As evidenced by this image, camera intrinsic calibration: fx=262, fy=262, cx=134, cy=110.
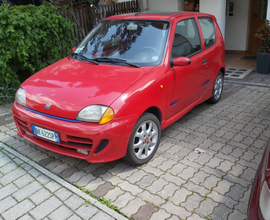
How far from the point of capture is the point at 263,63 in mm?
7105

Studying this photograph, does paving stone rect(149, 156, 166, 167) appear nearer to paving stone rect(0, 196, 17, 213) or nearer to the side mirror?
the side mirror

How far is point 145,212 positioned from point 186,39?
2685 mm

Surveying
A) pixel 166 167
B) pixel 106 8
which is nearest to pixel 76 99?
pixel 166 167

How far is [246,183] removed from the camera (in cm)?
302

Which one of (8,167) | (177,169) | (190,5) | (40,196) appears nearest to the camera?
(40,196)

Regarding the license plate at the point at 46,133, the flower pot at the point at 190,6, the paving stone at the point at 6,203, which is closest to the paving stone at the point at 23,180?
the paving stone at the point at 6,203

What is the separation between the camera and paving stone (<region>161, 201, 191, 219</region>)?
2590 millimetres

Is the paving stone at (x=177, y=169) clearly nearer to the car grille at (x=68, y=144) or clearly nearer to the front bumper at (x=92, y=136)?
the front bumper at (x=92, y=136)

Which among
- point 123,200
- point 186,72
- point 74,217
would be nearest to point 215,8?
point 186,72

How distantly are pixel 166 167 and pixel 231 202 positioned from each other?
89 centimetres

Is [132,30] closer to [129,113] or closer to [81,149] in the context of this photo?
[129,113]

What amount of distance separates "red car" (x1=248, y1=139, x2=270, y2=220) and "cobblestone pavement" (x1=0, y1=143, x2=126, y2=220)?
1.27m

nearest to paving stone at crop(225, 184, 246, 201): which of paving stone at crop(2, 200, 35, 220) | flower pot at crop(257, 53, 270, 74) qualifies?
paving stone at crop(2, 200, 35, 220)

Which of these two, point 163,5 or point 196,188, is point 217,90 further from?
point 163,5
